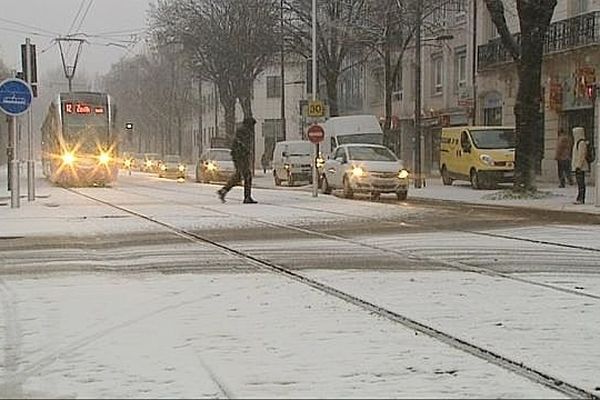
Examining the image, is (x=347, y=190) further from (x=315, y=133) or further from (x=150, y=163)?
(x=150, y=163)

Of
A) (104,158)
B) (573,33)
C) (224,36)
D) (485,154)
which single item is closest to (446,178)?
(485,154)

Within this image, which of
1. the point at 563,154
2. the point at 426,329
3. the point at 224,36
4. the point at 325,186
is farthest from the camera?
the point at 224,36

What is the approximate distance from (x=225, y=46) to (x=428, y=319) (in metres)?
46.4

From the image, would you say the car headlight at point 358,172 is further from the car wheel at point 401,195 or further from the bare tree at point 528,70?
the bare tree at point 528,70

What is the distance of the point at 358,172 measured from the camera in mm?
26953

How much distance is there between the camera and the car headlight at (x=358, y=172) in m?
26.9

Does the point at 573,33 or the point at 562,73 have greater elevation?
the point at 573,33

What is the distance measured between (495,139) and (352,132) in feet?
25.7

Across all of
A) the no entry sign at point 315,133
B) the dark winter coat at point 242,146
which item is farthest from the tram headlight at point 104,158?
the dark winter coat at point 242,146

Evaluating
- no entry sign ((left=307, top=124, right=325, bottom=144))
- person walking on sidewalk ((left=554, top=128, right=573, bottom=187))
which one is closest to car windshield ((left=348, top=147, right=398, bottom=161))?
no entry sign ((left=307, top=124, right=325, bottom=144))

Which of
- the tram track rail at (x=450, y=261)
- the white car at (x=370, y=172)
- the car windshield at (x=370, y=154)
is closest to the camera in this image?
the tram track rail at (x=450, y=261)

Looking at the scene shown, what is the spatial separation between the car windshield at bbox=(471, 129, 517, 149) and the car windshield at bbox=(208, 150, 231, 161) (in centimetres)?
1528

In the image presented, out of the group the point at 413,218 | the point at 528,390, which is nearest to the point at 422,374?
the point at 528,390

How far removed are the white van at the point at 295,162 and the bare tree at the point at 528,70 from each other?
1483 centimetres
